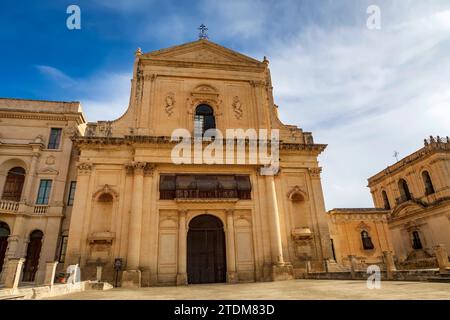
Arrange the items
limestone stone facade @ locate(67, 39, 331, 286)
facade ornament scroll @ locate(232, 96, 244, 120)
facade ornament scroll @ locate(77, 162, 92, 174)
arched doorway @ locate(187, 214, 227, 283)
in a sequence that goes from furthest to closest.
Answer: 1. facade ornament scroll @ locate(232, 96, 244, 120)
2. facade ornament scroll @ locate(77, 162, 92, 174)
3. arched doorway @ locate(187, 214, 227, 283)
4. limestone stone facade @ locate(67, 39, 331, 286)

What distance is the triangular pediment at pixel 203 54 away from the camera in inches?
830

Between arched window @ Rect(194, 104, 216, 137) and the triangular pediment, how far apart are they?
3700mm

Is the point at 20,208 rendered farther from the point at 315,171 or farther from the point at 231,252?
the point at 315,171

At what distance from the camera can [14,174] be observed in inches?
766

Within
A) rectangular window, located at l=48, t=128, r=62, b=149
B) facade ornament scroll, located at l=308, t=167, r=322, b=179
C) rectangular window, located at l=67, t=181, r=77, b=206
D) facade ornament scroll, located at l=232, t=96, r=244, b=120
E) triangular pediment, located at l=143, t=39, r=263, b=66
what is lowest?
rectangular window, located at l=67, t=181, r=77, b=206

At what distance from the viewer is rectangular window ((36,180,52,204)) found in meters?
18.7

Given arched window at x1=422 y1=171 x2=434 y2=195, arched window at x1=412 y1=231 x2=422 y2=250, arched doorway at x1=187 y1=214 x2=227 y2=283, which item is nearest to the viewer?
arched doorway at x1=187 y1=214 x2=227 y2=283

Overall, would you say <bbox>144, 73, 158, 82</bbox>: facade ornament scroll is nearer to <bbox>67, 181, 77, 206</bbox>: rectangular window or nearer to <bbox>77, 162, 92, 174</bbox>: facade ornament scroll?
<bbox>77, 162, 92, 174</bbox>: facade ornament scroll

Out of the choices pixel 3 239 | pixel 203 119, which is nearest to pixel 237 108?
pixel 203 119

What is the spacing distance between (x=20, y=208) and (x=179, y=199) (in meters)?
10.1

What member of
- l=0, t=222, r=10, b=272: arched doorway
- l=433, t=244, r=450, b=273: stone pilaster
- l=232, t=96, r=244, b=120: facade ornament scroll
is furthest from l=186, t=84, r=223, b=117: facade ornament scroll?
l=433, t=244, r=450, b=273: stone pilaster

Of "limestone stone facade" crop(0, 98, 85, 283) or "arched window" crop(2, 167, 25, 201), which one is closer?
"limestone stone facade" crop(0, 98, 85, 283)
